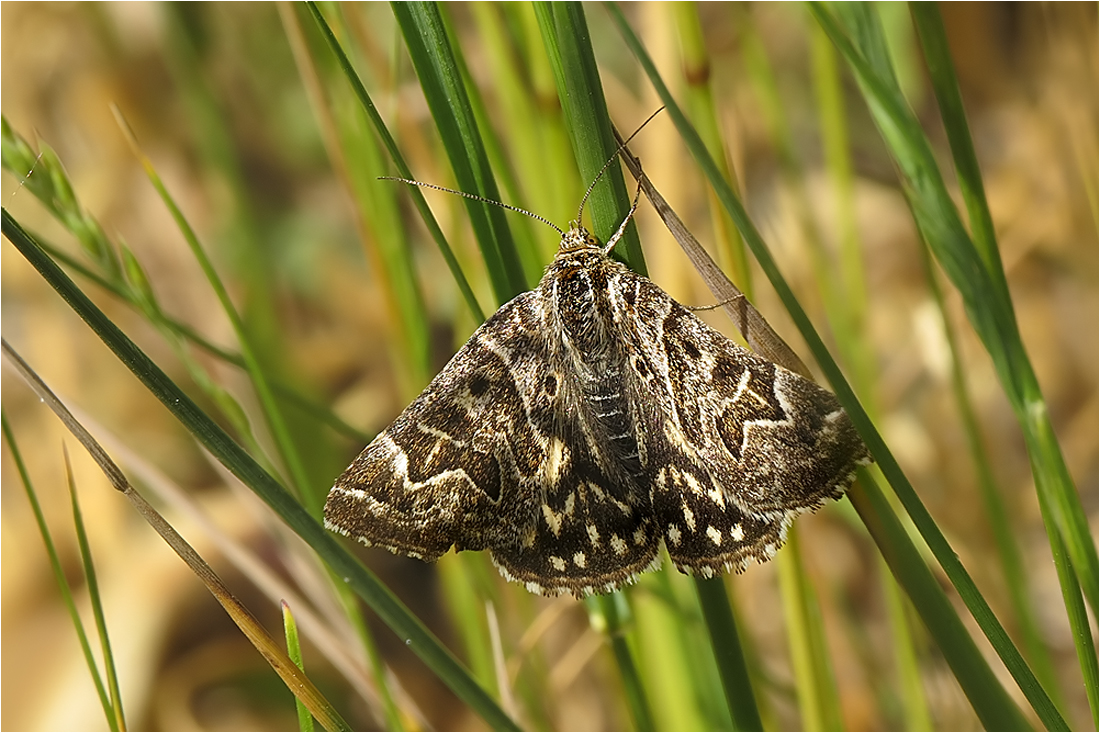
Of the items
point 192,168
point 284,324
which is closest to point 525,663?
point 284,324

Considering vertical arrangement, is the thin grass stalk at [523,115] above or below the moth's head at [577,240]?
above

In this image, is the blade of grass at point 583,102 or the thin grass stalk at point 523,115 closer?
the blade of grass at point 583,102

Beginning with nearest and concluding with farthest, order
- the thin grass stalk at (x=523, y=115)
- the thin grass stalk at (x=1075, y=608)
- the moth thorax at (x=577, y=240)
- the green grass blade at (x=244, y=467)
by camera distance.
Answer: the green grass blade at (x=244, y=467) < the thin grass stalk at (x=1075, y=608) < the moth thorax at (x=577, y=240) < the thin grass stalk at (x=523, y=115)

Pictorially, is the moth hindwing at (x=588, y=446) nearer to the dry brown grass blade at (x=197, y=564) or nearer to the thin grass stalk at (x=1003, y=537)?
the dry brown grass blade at (x=197, y=564)

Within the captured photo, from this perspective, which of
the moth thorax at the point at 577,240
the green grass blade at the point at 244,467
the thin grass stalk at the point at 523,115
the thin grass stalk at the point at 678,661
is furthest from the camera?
the thin grass stalk at the point at 678,661

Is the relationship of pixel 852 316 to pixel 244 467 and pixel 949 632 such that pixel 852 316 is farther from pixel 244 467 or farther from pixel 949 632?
pixel 244 467

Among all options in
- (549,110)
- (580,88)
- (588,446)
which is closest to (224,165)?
(549,110)

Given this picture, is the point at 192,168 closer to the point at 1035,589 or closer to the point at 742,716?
the point at 742,716

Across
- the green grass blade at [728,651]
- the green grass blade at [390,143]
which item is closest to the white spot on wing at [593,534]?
the green grass blade at [728,651]
